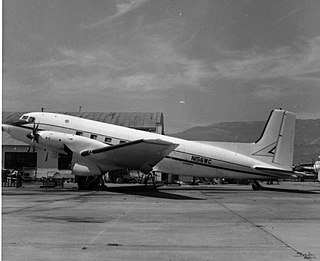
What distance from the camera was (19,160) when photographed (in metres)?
61.6

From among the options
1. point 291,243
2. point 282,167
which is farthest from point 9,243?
point 282,167

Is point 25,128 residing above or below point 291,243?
above

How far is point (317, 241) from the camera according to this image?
9.09 meters

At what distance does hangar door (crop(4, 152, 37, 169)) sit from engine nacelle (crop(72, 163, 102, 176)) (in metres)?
35.6

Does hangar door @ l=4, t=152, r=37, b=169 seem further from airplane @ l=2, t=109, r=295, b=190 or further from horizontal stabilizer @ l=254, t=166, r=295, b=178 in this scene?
horizontal stabilizer @ l=254, t=166, r=295, b=178

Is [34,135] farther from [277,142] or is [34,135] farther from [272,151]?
[277,142]

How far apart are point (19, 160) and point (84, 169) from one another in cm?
3778

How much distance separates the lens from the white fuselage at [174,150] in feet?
96.5

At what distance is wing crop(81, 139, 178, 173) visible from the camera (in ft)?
83.1

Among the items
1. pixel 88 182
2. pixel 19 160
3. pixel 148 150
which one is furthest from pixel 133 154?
pixel 19 160

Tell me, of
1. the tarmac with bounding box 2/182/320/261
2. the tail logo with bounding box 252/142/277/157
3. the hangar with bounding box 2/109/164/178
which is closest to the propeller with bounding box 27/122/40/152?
the tarmac with bounding box 2/182/320/261

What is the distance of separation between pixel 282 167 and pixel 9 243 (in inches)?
1079

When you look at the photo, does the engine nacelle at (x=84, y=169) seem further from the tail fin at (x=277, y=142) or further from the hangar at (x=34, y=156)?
the hangar at (x=34, y=156)

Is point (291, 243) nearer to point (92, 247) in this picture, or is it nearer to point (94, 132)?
point (92, 247)
